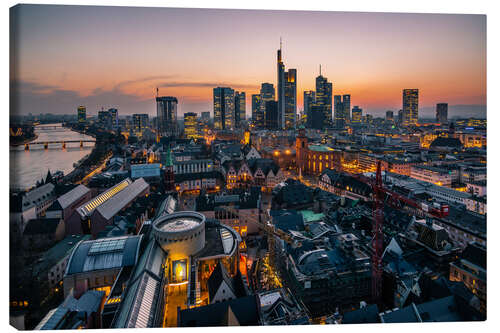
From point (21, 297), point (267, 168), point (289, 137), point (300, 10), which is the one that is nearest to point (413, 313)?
point (300, 10)

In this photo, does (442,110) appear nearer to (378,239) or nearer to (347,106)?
(378,239)

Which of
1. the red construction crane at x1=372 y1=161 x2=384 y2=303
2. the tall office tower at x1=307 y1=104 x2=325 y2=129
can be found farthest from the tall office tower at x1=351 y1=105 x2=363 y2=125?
the red construction crane at x1=372 y1=161 x2=384 y2=303

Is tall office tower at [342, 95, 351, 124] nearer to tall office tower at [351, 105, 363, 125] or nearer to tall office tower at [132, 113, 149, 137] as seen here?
tall office tower at [351, 105, 363, 125]

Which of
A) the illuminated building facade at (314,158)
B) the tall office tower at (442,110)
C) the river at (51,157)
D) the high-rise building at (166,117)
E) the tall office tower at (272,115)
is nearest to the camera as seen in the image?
the tall office tower at (442,110)

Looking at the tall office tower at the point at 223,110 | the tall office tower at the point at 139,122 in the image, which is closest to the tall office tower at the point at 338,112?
the tall office tower at the point at 223,110

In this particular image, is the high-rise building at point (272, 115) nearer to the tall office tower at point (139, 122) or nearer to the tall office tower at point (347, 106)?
the tall office tower at point (347, 106)

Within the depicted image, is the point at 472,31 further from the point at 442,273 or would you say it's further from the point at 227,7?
the point at 442,273

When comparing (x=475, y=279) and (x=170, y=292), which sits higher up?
(x=475, y=279)
